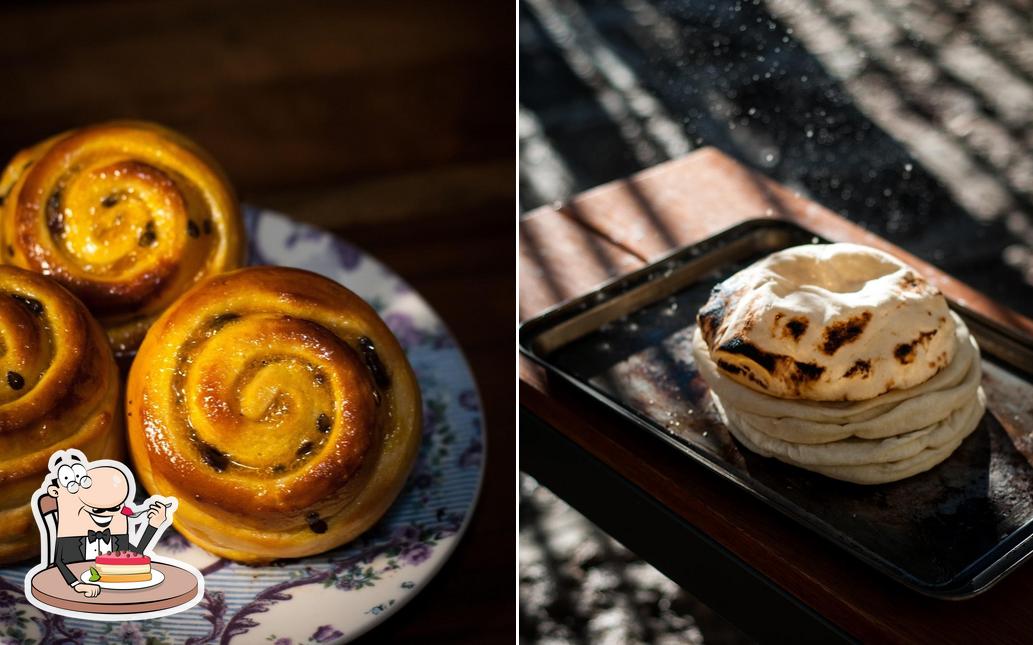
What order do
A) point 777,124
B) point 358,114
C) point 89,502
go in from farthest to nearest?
point 358,114 → point 777,124 → point 89,502

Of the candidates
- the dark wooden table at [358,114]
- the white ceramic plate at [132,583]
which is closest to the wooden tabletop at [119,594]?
the white ceramic plate at [132,583]

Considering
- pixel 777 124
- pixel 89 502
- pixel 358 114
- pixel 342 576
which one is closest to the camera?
pixel 89 502

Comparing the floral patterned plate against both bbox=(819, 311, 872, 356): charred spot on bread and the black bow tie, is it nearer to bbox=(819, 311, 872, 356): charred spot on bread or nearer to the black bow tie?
the black bow tie

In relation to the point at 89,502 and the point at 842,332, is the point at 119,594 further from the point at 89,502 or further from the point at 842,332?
the point at 842,332

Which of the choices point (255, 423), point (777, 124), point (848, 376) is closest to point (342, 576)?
point (255, 423)

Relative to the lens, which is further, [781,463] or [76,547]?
[781,463]

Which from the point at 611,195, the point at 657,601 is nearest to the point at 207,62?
the point at 611,195

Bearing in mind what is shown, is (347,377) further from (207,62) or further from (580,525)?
(207,62)

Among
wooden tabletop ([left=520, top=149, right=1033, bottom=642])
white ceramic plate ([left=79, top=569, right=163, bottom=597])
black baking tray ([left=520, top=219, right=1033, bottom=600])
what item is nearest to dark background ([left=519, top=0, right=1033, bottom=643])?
wooden tabletop ([left=520, top=149, right=1033, bottom=642])
